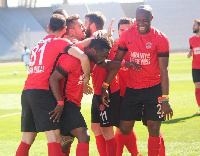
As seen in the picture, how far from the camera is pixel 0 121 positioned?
39.1 ft

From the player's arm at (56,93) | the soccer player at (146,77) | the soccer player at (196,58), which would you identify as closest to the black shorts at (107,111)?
the soccer player at (146,77)

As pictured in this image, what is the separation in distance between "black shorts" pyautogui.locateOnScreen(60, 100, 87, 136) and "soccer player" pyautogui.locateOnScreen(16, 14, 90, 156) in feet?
0.51

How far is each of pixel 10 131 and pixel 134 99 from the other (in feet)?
15.1

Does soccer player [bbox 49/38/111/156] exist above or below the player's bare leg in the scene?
above

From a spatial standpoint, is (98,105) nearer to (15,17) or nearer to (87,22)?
(87,22)

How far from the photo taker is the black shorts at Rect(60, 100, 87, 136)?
19.1ft

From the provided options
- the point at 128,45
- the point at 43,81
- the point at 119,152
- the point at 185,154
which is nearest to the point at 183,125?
the point at 185,154

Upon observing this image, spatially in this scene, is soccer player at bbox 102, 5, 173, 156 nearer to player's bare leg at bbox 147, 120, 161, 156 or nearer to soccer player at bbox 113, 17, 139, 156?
player's bare leg at bbox 147, 120, 161, 156

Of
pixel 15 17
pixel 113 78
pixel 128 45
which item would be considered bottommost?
pixel 113 78

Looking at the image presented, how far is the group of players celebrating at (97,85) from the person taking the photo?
5.79 meters

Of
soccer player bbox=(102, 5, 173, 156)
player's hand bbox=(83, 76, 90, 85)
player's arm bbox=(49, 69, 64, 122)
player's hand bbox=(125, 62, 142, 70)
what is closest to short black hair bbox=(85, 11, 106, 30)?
soccer player bbox=(102, 5, 173, 156)

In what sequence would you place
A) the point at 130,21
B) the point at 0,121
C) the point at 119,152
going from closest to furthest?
the point at 119,152
the point at 130,21
the point at 0,121

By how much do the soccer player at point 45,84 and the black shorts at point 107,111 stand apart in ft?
3.73

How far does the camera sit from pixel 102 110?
6820 millimetres
